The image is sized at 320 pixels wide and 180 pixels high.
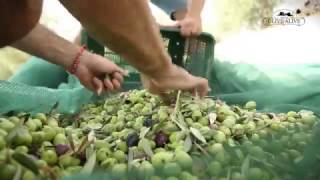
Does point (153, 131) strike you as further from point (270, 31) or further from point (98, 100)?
point (270, 31)

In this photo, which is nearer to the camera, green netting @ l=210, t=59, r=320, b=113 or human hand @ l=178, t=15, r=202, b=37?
green netting @ l=210, t=59, r=320, b=113

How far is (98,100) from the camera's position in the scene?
5.06 feet

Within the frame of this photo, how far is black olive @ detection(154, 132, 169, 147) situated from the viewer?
38.2 inches

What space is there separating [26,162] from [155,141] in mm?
413

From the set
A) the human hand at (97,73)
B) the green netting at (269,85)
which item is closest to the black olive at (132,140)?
the human hand at (97,73)

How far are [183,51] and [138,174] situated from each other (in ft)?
4.42

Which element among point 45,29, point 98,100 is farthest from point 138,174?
point 98,100

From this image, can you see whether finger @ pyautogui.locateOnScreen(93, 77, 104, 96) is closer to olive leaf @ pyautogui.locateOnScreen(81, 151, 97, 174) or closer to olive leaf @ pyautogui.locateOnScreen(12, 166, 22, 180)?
olive leaf @ pyautogui.locateOnScreen(81, 151, 97, 174)

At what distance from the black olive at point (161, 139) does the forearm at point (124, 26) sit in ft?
0.50

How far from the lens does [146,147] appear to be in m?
0.91

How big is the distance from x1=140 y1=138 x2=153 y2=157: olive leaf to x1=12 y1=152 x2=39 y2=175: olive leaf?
309 millimetres

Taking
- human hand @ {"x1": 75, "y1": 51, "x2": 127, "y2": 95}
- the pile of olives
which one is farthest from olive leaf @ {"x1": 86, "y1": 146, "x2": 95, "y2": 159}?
human hand @ {"x1": 75, "y1": 51, "x2": 127, "y2": 95}

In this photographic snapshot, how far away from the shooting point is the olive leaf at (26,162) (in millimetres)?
568

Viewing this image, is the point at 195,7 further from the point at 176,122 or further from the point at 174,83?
the point at 176,122
